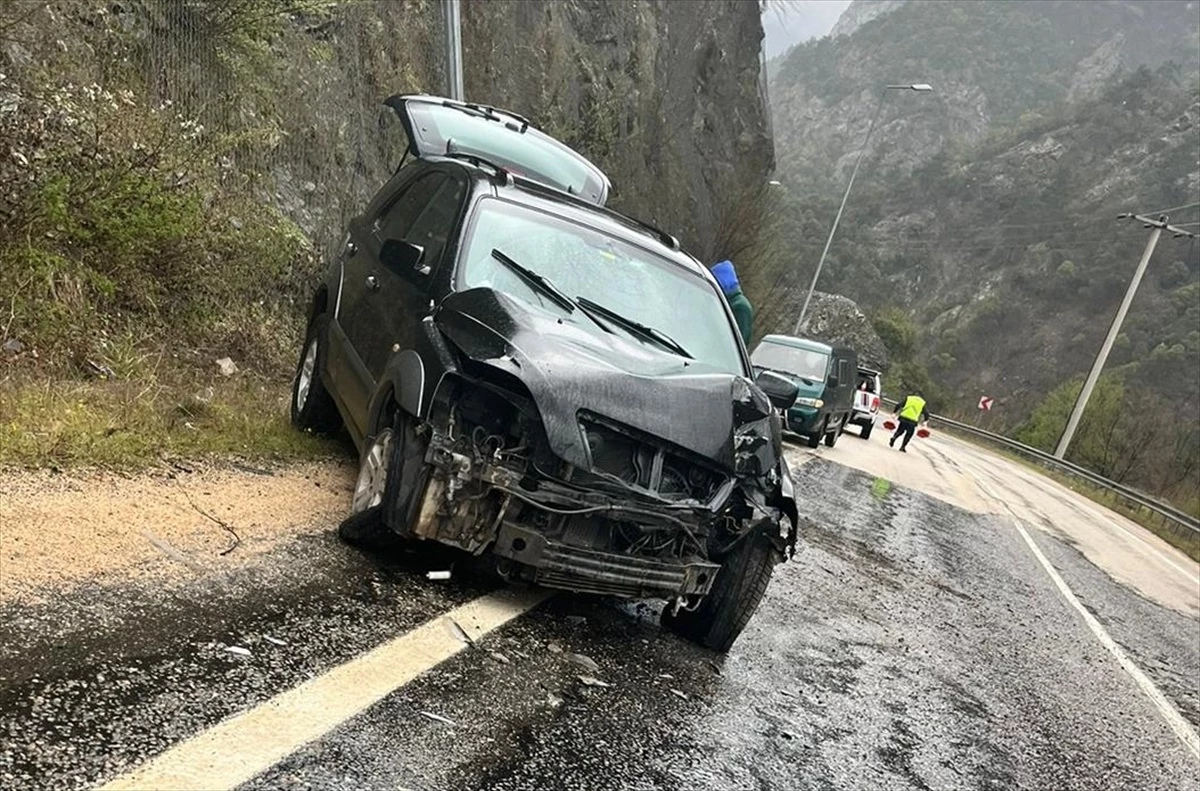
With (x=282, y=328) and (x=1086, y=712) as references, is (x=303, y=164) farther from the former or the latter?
(x=1086, y=712)

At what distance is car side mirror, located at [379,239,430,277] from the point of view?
4.32m

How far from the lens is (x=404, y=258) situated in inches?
172

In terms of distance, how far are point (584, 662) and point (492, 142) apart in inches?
167

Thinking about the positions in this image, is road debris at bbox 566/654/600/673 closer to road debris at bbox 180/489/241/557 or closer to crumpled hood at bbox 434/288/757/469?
crumpled hood at bbox 434/288/757/469

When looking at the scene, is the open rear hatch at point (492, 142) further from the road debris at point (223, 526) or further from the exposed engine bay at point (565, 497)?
the road debris at point (223, 526)

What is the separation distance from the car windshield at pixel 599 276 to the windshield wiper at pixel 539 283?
0.01 m

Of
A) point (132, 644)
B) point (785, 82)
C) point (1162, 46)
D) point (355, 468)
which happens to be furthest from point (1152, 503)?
point (1162, 46)

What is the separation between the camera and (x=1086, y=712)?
482 cm

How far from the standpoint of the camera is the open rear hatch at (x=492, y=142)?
609 centimetres

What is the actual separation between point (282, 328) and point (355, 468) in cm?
332

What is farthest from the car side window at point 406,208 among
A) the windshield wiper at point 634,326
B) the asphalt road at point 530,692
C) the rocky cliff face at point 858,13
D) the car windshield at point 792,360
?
the rocky cliff face at point 858,13

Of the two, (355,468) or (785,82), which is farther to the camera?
(785,82)

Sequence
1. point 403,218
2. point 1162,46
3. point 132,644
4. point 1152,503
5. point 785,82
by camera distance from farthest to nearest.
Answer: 1. point 785,82
2. point 1162,46
3. point 1152,503
4. point 403,218
5. point 132,644

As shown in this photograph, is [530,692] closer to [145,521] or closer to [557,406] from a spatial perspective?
[557,406]
